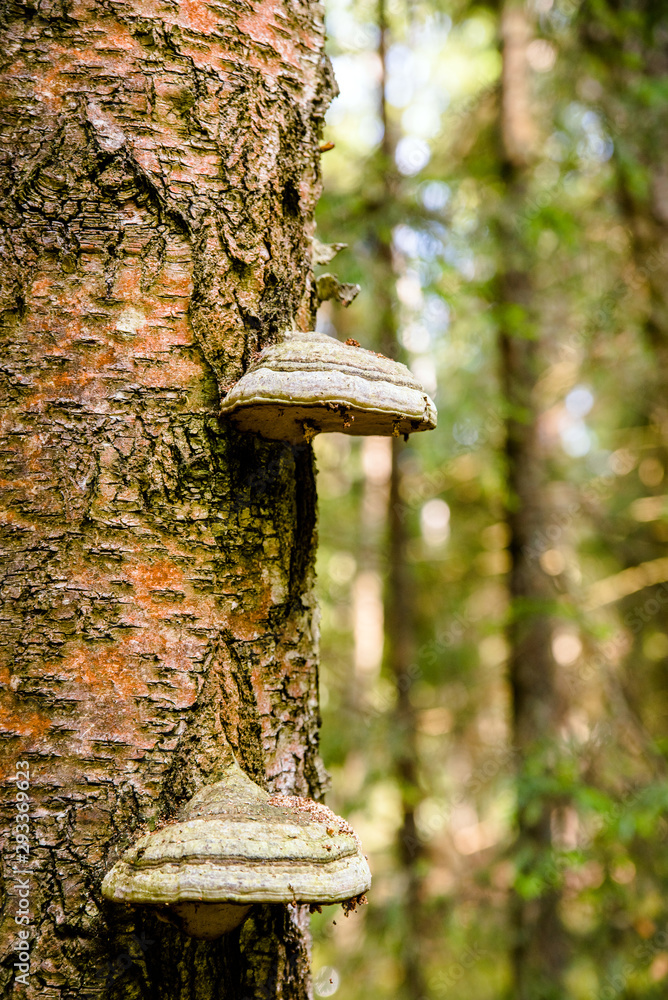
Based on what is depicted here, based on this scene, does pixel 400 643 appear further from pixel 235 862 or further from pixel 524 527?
pixel 235 862

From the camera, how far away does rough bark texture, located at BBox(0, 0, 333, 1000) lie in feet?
4.36

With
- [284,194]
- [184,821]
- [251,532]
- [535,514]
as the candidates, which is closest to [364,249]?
[535,514]

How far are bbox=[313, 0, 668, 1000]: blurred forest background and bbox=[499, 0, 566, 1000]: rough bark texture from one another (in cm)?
2

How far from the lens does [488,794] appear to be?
265 inches

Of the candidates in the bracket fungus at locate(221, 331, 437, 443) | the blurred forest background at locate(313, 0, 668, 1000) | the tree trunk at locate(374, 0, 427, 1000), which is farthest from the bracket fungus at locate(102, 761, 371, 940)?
the tree trunk at locate(374, 0, 427, 1000)

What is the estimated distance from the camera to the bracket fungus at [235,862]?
1.12 m

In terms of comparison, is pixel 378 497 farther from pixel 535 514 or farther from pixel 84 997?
pixel 84 997

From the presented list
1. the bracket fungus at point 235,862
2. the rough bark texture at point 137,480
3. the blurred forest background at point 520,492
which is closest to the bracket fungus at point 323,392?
the rough bark texture at point 137,480

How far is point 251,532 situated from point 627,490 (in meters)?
10.4
